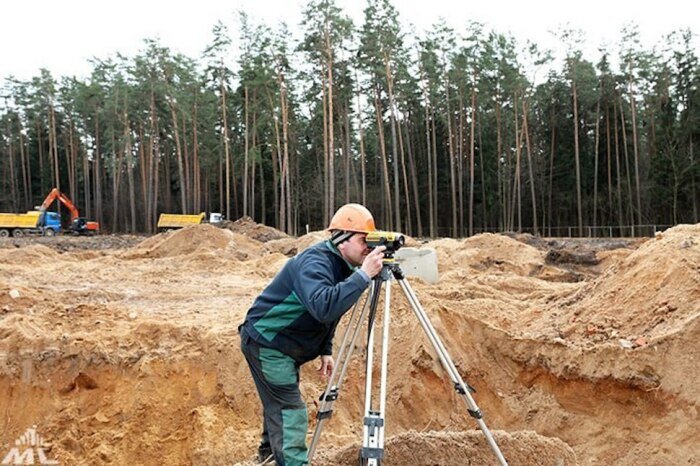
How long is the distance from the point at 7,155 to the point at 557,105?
4040 centimetres

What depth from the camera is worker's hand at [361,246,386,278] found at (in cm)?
251

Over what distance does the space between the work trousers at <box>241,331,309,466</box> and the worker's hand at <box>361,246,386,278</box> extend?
27.1 inches

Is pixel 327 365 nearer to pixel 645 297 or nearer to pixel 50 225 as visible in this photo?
pixel 645 297

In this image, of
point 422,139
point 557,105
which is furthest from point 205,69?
point 557,105

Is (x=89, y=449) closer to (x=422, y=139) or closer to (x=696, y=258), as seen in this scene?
(x=696, y=258)

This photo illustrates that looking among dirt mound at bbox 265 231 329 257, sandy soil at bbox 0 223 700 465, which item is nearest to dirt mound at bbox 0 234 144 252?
dirt mound at bbox 265 231 329 257

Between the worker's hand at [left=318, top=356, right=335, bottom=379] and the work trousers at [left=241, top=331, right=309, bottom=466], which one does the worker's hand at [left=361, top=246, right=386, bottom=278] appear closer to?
the work trousers at [left=241, top=331, right=309, bottom=466]

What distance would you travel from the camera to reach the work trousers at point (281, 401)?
2.80 meters

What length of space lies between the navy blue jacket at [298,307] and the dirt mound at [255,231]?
1991cm

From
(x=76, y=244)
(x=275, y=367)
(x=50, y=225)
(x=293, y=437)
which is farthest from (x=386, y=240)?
(x=50, y=225)

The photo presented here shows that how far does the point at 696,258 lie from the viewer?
5707mm

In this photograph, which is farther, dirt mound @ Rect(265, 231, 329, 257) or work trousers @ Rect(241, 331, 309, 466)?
dirt mound @ Rect(265, 231, 329, 257)

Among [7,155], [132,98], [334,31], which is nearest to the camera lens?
[334,31]

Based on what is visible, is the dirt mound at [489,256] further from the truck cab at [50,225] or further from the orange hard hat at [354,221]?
the truck cab at [50,225]
